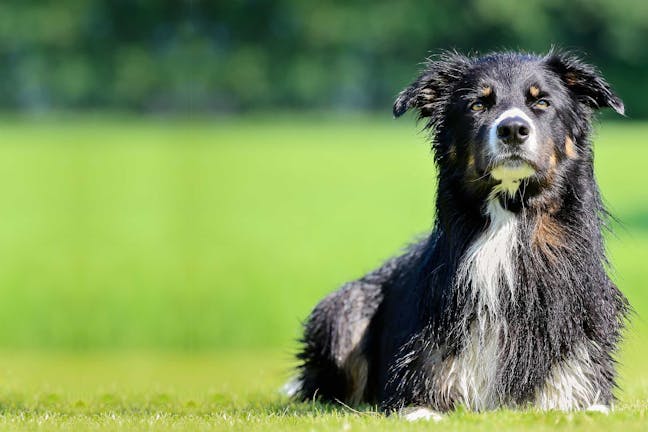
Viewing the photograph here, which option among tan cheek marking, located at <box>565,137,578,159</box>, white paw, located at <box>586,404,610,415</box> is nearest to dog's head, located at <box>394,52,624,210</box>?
tan cheek marking, located at <box>565,137,578,159</box>

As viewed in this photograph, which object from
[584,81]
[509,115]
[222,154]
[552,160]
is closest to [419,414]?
[552,160]

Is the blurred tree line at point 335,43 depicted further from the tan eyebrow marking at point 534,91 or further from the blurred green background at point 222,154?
the tan eyebrow marking at point 534,91

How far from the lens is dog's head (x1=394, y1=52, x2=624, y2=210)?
6523mm

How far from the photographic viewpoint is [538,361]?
6773 millimetres

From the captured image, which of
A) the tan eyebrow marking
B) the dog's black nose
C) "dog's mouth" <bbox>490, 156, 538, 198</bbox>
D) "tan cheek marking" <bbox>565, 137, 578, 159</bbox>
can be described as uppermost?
the tan eyebrow marking

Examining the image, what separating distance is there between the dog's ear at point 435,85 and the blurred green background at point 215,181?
483 millimetres

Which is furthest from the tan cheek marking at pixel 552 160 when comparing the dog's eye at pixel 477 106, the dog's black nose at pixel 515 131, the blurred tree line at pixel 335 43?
the blurred tree line at pixel 335 43

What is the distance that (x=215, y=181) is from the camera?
124ft

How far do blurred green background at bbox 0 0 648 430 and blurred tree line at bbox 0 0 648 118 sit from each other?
13 centimetres

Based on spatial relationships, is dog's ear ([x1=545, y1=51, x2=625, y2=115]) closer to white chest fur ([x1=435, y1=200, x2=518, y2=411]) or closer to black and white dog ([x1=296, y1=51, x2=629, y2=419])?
black and white dog ([x1=296, y1=51, x2=629, y2=419])

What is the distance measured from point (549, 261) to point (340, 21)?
5294 centimetres

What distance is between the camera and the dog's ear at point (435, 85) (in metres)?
7.23

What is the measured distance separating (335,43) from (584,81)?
5135cm

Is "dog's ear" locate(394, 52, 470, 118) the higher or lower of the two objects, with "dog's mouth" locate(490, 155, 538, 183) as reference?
higher
